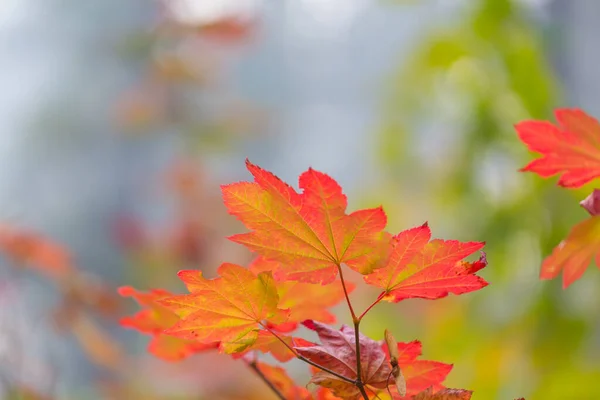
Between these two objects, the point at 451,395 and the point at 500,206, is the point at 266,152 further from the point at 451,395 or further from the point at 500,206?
the point at 451,395

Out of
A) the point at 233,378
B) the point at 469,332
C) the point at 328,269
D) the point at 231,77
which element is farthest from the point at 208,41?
the point at 328,269

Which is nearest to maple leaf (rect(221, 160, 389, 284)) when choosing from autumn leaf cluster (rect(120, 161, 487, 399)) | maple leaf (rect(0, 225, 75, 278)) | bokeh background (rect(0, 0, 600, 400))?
autumn leaf cluster (rect(120, 161, 487, 399))

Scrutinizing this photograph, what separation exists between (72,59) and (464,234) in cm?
132

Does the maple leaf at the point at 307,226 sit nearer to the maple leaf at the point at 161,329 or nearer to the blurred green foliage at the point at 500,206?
the maple leaf at the point at 161,329

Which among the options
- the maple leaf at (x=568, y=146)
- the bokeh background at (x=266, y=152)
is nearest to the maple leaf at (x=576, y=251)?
the maple leaf at (x=568, y=146)

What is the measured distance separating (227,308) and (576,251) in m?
0.16

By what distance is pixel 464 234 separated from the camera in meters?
1.12

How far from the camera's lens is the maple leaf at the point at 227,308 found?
0.79 ft

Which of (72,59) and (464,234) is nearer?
(464,234)

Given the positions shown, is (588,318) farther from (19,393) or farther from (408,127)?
(19,393)

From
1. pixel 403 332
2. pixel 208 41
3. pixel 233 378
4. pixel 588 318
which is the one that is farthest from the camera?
pixel 208 41

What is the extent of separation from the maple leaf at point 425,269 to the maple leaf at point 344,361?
23mm

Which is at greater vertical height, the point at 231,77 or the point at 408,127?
the point at 231,77

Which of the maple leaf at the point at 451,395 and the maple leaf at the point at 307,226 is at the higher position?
the maple leaf at the point at 307,226
